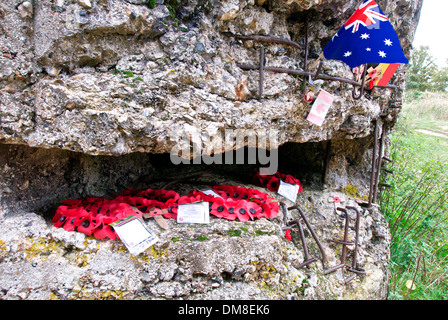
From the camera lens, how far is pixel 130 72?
66.0 inches

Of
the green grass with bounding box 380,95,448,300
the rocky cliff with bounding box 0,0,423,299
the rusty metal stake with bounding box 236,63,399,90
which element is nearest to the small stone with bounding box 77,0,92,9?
the rocky cliff with bounding box 0,0,423,299

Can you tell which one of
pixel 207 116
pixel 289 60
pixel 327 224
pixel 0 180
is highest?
pixel 289 60

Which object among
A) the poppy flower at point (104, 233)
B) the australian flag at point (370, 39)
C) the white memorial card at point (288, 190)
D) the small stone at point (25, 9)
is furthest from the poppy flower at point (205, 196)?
the small stone at point (25, 9)

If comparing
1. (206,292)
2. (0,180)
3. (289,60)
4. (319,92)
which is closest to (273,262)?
(206,292)

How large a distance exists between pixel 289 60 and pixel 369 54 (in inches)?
22.0

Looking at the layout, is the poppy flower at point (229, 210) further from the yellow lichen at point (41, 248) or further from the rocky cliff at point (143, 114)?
the yellow lichen at point (41, 248)

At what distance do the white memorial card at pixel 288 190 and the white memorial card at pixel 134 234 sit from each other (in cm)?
138

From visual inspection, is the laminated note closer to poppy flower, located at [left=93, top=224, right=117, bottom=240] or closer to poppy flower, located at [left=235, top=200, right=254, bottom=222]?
poppy flower, located at [left=235, top=200, right=254, bottom=222]

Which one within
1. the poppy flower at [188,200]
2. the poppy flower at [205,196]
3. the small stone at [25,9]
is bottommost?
the poppy flower at [205,196]

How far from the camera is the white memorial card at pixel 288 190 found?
272 centimetres

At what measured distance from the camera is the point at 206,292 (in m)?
1.66

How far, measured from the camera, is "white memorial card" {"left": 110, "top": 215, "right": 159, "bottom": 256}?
1.64m

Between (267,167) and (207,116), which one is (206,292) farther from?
(267,167)

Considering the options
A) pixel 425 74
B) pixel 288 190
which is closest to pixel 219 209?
pixel 288 190
